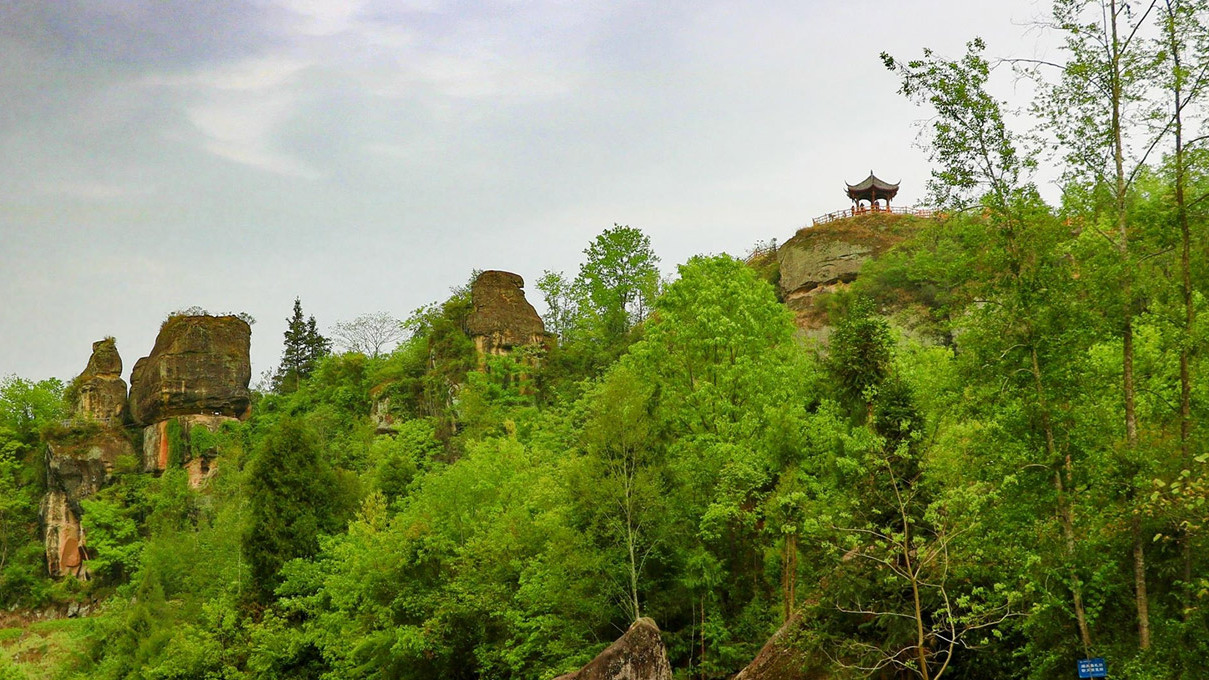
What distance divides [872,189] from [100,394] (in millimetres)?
48052

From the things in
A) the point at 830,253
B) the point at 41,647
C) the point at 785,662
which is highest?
the point at 830,253

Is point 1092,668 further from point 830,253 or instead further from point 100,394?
point 100,394

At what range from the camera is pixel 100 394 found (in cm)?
5703

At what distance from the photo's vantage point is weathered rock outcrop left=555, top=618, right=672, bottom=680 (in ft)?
52.9

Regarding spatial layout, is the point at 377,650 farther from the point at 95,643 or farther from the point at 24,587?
the point at 24,587

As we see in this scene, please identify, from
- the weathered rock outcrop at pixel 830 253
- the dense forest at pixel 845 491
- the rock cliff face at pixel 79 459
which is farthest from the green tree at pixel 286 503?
the rock cliff face at pixel 79 459

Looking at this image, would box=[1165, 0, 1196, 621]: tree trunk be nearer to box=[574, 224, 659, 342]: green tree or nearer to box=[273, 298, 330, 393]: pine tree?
box=[574, 224, 659, 342]: green tree

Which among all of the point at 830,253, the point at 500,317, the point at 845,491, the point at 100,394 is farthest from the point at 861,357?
the point at 100,394

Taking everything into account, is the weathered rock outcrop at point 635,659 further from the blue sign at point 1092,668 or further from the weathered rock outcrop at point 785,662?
the blue sign at point 1092,668

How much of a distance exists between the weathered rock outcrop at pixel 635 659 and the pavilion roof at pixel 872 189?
3947 centimetres

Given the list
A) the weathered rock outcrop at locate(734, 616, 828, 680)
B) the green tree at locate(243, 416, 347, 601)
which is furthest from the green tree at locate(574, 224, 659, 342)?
the weathered rock outcrop at locate(734, 616, 828, 680)

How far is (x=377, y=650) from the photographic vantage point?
23.9m

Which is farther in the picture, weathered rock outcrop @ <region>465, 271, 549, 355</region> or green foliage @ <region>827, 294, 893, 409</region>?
weathered rock outcrop @ <region>465, 271, 549, 355</region>

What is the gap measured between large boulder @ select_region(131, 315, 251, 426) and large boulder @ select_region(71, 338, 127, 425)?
3.53 ft
